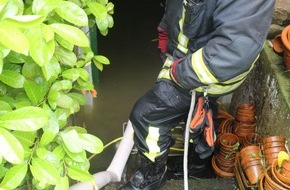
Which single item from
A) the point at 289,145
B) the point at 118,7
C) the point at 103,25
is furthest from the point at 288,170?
the point at 118,7

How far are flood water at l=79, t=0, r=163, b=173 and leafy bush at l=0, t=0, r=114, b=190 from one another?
7.57ft

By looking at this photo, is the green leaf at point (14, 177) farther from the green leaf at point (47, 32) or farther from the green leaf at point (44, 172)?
the green leaf at point (47, 32)

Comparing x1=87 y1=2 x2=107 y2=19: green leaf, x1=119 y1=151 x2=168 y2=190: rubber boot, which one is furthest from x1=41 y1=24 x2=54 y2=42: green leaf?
x1=119 y1=151 x2=168 y2=190: rubber boot

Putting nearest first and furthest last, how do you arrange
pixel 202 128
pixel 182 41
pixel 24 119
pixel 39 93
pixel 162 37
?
pixel 24 119, pixel 39 93, pixel 182 41, pixel 202 128, pixel 162 37

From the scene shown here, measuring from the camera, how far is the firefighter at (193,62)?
73.9 inches

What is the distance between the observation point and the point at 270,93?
2.80 metres

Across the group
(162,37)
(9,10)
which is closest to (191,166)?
(162,37)

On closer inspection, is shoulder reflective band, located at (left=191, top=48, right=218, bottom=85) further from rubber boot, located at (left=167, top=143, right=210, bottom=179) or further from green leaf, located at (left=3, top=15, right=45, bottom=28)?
green leaf, located at (left=3, top=15, right=45, bottom=28)

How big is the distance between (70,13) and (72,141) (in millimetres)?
415

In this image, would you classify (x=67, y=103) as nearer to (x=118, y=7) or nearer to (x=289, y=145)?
(x=289, y=145)

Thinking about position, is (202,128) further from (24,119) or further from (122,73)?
(122,73)

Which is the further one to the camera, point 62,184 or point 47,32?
point 62,184

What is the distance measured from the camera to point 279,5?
295 centimetres

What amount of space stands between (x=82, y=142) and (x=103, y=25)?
609 mm
